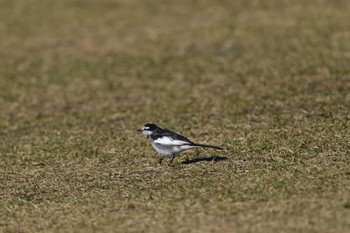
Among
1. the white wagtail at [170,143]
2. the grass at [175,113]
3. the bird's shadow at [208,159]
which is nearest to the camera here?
the grass at [175,113]

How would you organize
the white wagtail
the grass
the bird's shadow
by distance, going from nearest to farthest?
the grass → the white wagtail → the bird's shadow

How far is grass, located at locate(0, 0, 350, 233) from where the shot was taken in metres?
12.2

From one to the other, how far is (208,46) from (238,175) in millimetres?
15036

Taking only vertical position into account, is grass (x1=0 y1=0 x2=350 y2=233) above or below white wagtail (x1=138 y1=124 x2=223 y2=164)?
below

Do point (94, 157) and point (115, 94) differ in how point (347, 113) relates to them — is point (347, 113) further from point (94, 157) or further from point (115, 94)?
point (115, 94)

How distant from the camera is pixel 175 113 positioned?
67.8ft

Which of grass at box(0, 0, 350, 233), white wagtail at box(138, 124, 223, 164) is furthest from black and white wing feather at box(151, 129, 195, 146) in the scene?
grass at box(0, 0, 350, 233)

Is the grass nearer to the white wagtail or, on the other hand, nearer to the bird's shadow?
the bird's shadow

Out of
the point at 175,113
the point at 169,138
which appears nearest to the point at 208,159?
the point at 169,138

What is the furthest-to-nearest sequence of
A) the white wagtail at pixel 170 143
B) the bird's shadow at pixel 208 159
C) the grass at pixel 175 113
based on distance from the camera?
the bird's shadow at pixel 208 159
the white wagtail at pixel 170 143
the grass at pixel 175 113

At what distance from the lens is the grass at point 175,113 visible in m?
12.2

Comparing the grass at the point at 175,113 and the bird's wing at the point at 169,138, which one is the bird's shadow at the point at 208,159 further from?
the bird's wing at the point at 169,138

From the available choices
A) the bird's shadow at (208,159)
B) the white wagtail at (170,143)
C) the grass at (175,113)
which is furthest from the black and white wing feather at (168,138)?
the bird's shadow at (208,159)

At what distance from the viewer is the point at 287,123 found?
58.2 feet
